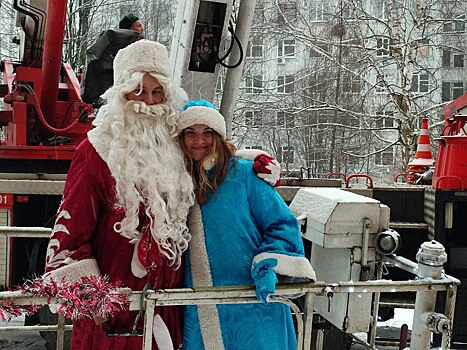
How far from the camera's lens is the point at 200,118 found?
239 cm

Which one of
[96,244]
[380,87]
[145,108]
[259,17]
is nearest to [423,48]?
[380,87]

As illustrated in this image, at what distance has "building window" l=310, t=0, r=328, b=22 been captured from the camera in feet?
58.2

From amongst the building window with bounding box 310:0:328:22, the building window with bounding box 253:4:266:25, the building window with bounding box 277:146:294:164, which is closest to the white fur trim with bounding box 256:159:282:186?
the building window with bounding box 253:4:266:25

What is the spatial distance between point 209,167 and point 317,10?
16427 mm

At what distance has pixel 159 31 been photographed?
18.8m

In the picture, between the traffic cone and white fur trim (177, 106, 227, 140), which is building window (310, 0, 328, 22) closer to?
the traffic cone

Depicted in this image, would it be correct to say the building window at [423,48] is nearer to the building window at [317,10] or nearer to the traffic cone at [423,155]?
the building window at [317,10]

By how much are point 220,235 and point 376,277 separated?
4.76 feet

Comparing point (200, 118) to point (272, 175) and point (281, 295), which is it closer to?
point (272, 175)

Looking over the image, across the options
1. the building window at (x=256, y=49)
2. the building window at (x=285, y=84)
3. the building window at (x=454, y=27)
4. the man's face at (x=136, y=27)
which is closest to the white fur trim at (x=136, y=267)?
the man's face at (x=136, y=27)

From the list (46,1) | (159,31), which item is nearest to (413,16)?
(159,31)

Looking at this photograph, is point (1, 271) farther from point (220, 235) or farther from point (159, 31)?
point (159, 31)

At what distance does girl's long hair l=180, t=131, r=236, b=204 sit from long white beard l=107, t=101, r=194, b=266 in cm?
5

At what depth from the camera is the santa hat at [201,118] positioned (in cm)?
239
